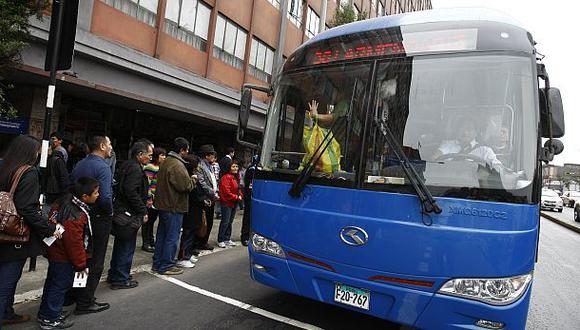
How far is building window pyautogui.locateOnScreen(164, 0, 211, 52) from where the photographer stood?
41.3 feet

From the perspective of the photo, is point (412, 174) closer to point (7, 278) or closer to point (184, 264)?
point (7, 278)

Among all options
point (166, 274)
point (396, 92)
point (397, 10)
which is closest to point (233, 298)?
point (166, 274)

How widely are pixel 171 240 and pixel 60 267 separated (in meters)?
1.88

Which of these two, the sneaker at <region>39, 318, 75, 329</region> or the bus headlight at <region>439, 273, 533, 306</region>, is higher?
the bus headlight at <region>439, 273, 533, 306</region>

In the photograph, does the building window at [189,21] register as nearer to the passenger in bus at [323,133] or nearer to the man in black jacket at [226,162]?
the man in black jacket at [226,162]

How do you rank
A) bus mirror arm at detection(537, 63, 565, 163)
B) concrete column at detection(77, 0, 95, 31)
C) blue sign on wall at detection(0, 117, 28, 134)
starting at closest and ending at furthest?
bus mirror arm at detection(537, 63, 565, 163) < blue sign on wall at detection(0, 117, 28, 134) < concrete column at detection(77, 0, 95, 31)

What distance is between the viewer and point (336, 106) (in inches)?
145

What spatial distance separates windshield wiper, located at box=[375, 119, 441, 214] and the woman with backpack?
2.84m

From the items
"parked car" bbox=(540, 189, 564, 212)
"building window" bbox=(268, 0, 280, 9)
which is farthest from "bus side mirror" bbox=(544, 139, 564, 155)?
"parked car" bbox=(540, 189, 564, 212)

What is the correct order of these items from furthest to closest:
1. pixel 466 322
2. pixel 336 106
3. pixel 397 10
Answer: pixel 397 10, pixel 336 106, pixel 466 322

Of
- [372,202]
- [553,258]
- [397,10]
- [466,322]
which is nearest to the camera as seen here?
[466,322]

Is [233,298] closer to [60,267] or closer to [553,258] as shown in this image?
[60,267]

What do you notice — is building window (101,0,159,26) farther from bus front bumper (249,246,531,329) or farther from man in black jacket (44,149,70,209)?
bus front bumper (249,246,531,329)

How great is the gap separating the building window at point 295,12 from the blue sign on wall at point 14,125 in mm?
13623
